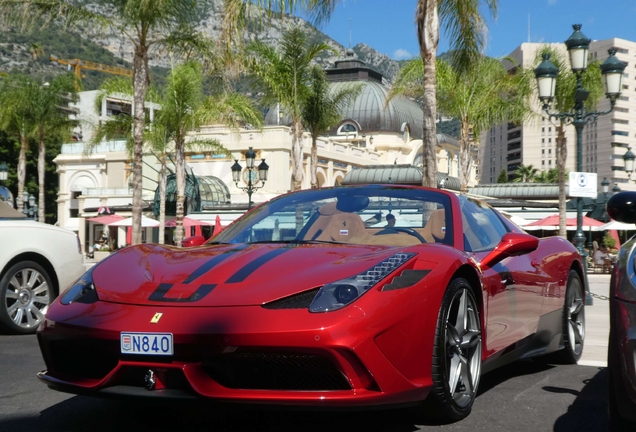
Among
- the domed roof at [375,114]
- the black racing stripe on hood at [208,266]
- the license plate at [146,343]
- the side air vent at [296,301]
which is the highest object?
the domed roof at [375,114]

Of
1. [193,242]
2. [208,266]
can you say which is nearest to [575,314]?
[193,242]

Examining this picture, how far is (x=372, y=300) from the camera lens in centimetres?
357

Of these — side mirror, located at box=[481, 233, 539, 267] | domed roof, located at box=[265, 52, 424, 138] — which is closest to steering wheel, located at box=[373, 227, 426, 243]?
side mirror, located at box=[481, 233, 539, 267]

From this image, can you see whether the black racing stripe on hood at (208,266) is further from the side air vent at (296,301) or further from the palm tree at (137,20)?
the palm tree at (137,20)

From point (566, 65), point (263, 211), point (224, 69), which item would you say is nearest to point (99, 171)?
point (566, 65)

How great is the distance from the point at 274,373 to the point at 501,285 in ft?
6.01

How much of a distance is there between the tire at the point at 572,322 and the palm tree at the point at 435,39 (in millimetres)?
9485

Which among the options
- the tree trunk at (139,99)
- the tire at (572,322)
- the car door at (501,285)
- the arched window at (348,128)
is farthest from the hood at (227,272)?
the arched window at (348,128)

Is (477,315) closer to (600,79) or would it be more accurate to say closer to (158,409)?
(158,409)

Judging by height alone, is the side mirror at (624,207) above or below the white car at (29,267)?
above

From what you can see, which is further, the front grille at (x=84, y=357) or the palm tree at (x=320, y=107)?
the palm tree at (x=320, y=107)

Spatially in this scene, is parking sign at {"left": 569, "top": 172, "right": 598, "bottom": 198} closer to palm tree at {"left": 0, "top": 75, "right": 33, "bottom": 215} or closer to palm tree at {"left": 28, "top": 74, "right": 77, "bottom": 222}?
palm tree at {"left": 28, "top": 74, "right": 77, "bottom": 222}

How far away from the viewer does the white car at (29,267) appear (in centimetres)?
797

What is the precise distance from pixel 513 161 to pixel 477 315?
6417 inches
